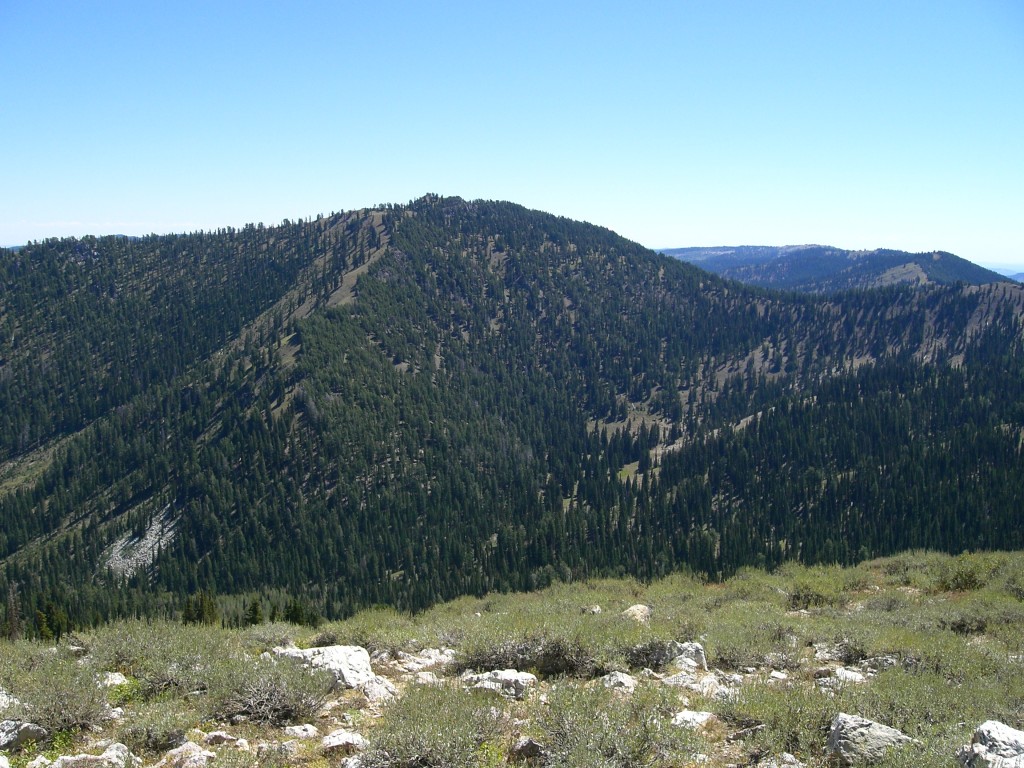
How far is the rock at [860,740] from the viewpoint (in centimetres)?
1338

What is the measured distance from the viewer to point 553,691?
16.5 m

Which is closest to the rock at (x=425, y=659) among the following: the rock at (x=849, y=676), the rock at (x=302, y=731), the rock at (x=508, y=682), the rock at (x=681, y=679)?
the rock at (x=508, y=682)

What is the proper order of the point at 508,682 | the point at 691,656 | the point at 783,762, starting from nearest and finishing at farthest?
the point at 783,762
the point at 508,682
the point at 691,656

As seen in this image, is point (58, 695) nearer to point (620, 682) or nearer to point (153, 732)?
point (153, 732)

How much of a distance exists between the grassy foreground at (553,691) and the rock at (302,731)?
1.38 feet

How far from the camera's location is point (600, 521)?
474 ft

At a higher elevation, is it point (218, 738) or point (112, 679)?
point (218, 738)

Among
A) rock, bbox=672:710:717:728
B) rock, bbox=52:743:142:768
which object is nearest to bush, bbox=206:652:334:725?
rock, bbox=52:743:142:768

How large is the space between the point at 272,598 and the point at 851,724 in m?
136

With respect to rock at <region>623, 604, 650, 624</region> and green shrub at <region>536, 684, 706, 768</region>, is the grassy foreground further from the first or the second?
rock at <region>623, 604, 650, 624</region>

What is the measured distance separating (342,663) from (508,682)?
5.84 m

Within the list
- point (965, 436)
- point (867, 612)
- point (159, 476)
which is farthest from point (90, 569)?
point (965, 436)

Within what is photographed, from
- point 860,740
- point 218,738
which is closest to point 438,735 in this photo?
point 218,738

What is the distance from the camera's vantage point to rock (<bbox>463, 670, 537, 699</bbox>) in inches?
709
